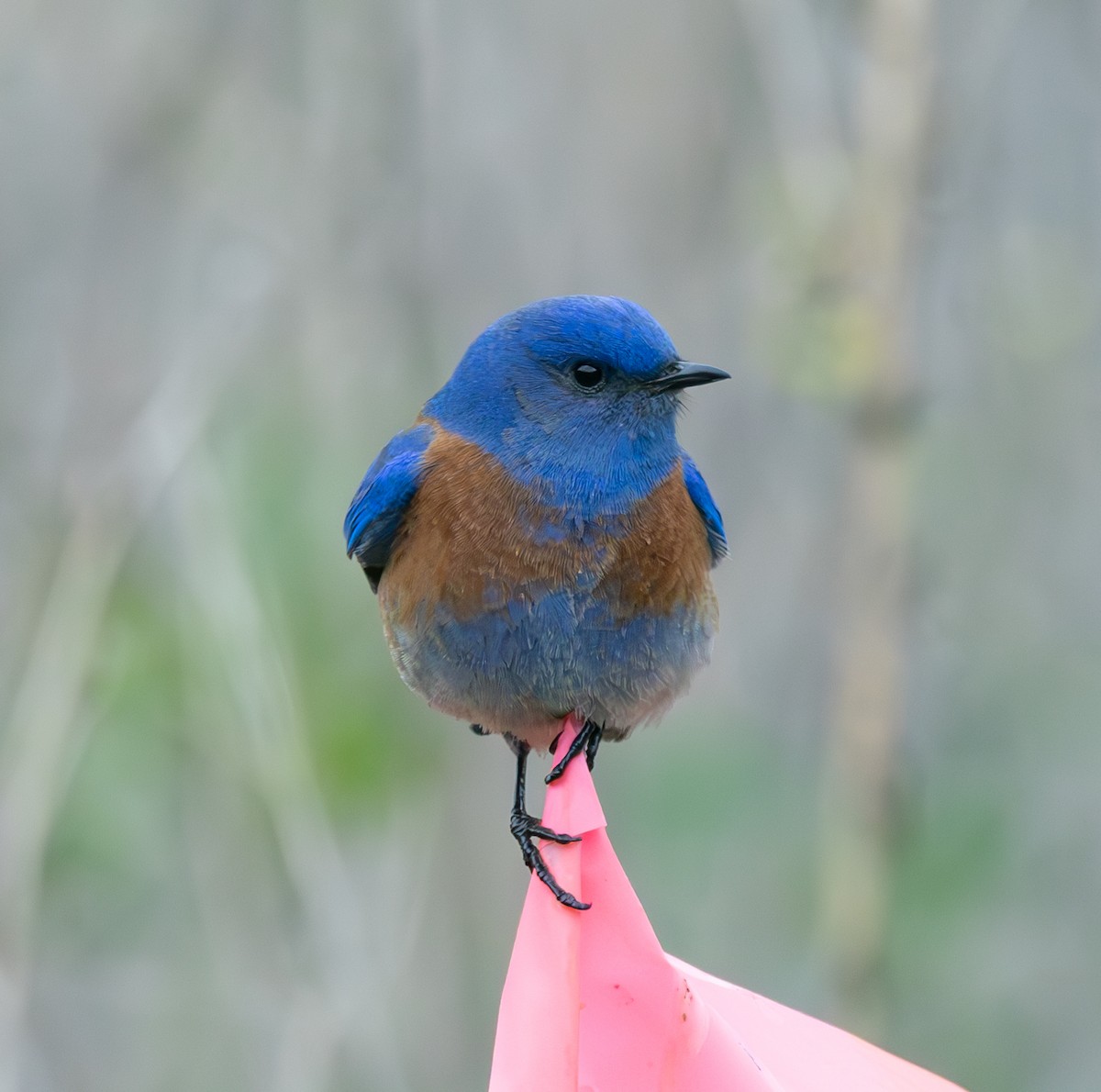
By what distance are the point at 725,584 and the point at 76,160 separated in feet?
6.08

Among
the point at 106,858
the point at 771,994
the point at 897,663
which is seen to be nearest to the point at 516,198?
the point at 897,663

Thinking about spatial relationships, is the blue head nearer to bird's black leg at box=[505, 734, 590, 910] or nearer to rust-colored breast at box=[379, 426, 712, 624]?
rust-colored breast at box=[379, 426, 712, 624]

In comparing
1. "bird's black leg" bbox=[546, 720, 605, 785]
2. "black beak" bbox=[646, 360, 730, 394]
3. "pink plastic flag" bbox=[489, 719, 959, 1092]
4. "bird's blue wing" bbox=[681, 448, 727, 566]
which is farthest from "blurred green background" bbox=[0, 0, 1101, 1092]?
"pink plastic flag" bbox=[489, 719, 959, 1092]

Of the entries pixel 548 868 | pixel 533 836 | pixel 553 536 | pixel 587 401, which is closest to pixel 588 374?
pixel 587 401

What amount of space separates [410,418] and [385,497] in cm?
134

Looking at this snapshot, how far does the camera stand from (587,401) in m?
1.92

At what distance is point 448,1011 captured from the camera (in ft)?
11.6

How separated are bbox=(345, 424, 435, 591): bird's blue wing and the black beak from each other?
1.19 ft

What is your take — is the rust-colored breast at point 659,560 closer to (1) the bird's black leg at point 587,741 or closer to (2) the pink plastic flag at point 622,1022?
(1) the bird's black leg at point 587,741

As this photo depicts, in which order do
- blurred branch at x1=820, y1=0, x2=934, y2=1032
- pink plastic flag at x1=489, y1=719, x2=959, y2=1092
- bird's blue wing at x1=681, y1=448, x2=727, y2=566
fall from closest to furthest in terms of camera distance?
1. pink plastic flag at x1=489, y1=719, x2=959, y2=1092
2. bird's blue wing at x1=681, y1=448, x2=727, y2=566
3. blurred branch at x1=820, y1=0, x2=934, y2=1032

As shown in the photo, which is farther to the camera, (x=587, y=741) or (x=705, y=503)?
(x=705, y=503)

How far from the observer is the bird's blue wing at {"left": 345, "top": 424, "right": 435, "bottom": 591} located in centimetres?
200

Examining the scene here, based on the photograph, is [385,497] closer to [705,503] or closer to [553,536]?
[553,536]

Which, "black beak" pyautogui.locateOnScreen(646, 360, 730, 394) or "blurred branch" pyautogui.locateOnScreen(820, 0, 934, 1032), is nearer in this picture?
"black beak" pyautogui.locateOnScreen(646, 360, 730, 394)
